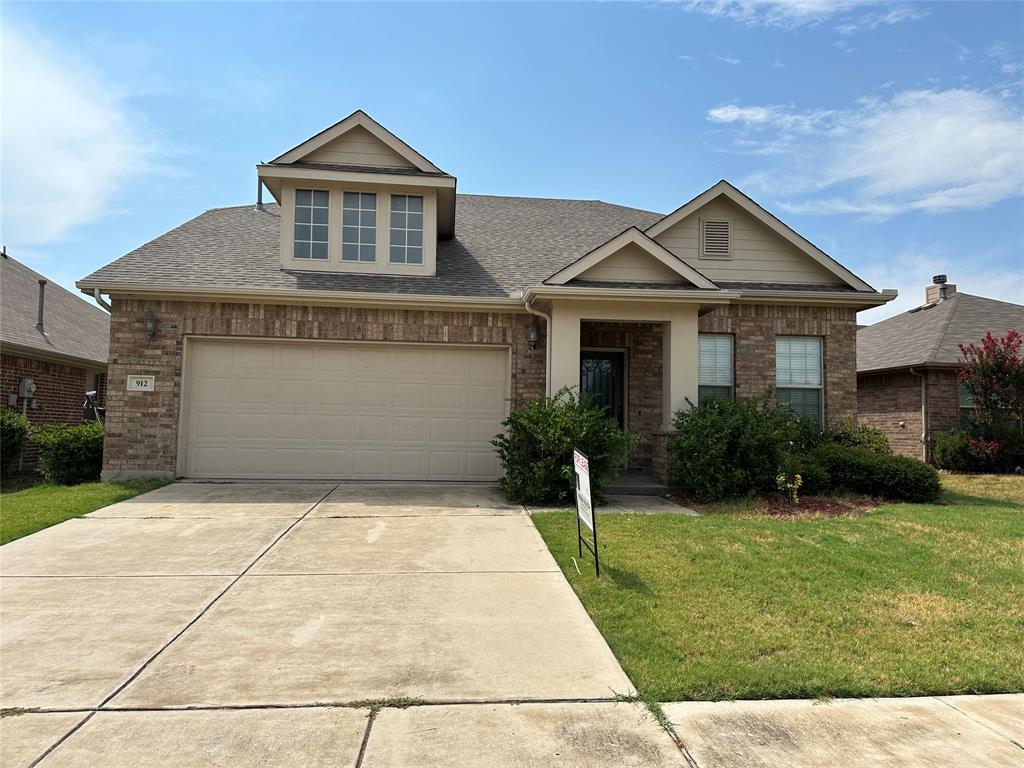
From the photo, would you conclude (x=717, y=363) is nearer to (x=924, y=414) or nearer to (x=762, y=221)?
(x=762, y=221)

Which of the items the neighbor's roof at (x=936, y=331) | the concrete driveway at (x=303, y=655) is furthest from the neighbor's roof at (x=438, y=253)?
the neighbor's roof at (x=936, y=331)

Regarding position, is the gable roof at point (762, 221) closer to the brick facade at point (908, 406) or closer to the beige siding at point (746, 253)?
the beige siding at point (746, 253)

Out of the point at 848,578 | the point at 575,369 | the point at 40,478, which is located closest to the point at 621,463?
the point at 575,369

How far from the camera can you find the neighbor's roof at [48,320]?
1323 centimetres

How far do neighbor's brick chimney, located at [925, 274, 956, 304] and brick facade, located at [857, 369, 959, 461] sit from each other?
4.39 meters

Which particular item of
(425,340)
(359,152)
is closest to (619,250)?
(425,340)

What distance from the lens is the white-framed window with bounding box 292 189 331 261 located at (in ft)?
38.7

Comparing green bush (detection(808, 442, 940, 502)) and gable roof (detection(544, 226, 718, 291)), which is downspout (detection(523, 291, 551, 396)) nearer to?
gable roof (detection(544, 226, 718, 291))

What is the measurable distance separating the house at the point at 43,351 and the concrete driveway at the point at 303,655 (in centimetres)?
788

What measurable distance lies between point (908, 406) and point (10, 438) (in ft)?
64.3

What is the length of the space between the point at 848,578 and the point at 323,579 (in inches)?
182

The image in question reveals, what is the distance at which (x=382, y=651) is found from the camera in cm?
406

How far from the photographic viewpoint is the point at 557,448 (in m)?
8.95

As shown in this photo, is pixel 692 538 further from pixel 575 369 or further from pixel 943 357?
pixel 943 357
